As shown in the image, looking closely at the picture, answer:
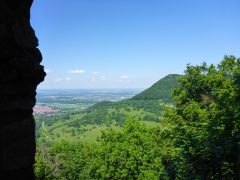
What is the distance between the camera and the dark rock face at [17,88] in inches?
239

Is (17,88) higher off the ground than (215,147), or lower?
higher

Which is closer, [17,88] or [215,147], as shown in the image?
[17,88]

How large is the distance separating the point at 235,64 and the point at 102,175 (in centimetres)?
1872

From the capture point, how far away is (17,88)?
6.48 m

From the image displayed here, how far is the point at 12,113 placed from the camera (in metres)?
6.36

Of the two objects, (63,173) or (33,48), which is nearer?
(33,48)

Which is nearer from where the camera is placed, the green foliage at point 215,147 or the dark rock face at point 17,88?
the dark rock face at point 17,88

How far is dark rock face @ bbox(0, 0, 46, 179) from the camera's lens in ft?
20.0

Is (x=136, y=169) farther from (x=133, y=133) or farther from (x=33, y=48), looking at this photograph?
(x=33, y=48)

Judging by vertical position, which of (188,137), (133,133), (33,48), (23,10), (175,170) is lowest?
(133,133)

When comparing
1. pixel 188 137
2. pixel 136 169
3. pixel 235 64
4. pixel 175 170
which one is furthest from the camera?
pixel 235 64

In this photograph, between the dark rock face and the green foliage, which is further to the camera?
the green foliage

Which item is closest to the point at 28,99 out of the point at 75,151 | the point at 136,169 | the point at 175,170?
the point at 175,170

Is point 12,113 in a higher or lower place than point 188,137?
higher
